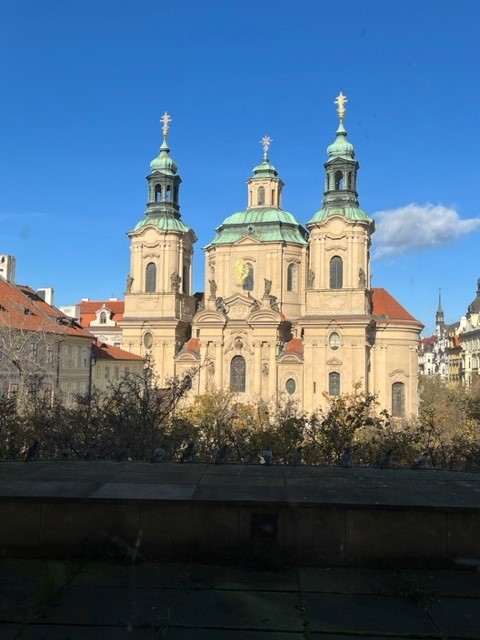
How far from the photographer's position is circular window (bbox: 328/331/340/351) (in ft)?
180

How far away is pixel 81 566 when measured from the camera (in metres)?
6.80

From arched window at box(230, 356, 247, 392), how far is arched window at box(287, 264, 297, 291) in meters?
8.99

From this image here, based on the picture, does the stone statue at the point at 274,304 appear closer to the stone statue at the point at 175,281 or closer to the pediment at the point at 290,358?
the pediment at the point at 290,358

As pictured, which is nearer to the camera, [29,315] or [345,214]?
[29,315]

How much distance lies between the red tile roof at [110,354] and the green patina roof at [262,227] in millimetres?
14115

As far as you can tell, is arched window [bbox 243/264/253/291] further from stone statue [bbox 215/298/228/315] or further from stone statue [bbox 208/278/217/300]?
stone statue [bbox 215/298/228/315]

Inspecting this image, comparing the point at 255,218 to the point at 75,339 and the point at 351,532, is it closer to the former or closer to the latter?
the point at 75,339

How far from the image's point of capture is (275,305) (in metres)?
57.7

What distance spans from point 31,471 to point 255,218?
2231 inches

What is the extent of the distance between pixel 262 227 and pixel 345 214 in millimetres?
9800

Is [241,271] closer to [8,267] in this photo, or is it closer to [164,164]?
[164,164]

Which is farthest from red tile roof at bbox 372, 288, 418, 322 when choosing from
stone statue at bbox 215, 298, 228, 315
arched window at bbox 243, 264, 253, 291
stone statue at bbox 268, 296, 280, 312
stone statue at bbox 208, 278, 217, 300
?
stone statue at bbox 208, 278, 217, 300

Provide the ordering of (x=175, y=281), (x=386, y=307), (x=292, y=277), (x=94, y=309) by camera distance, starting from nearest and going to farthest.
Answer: (x=386, y=307), (x=175, y=281), (x=292, y=277), (x=94, y=309)

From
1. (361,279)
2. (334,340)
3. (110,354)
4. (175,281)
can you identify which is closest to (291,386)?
(334,340)
